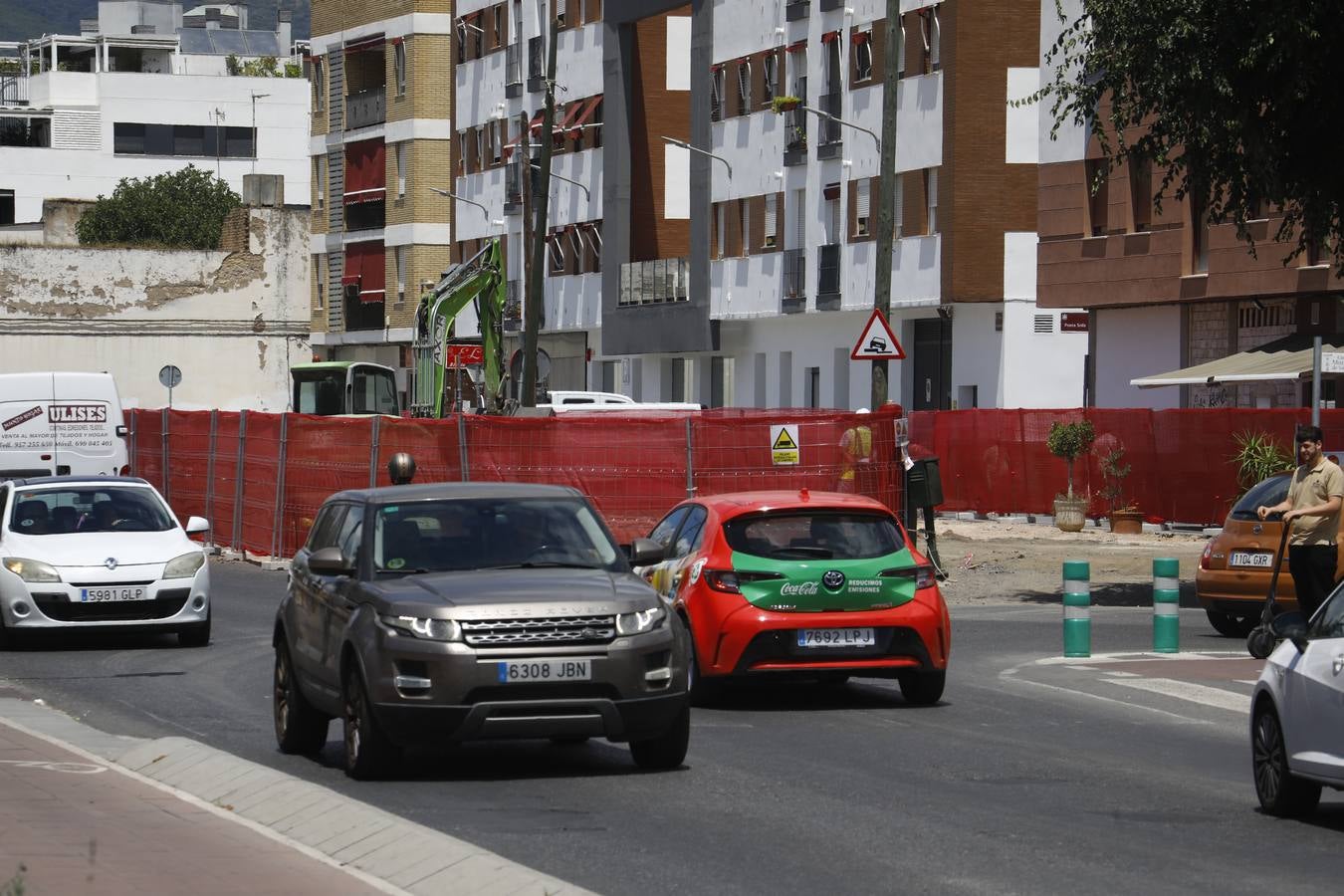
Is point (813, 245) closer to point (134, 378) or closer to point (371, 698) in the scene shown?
point (134, 378)

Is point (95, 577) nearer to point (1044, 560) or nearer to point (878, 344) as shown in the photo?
point (878, 344)

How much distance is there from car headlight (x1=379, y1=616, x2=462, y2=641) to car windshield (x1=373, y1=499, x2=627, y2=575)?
2.57 feet

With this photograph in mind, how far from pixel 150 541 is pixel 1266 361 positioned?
992 inches

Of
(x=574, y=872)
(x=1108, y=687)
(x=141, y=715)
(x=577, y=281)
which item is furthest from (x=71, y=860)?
(x=577, y=281)

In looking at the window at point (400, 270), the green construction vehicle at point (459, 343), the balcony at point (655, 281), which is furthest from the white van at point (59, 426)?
the window at point (400, 270)

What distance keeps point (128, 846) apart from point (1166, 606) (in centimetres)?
1316

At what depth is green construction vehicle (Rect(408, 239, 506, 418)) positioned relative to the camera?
47.8 meters

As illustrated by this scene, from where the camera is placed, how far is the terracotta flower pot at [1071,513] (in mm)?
41719

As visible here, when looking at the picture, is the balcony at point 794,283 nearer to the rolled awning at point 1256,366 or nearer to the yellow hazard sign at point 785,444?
the rolled awning at point 1256,366

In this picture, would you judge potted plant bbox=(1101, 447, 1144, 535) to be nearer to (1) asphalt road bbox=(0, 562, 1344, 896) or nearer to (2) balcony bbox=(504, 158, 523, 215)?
(1) asphalt road bbox=(0, 562, 1344, 896)

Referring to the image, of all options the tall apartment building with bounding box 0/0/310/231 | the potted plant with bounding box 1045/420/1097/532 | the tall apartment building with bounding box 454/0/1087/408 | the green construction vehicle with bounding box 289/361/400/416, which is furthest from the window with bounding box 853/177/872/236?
the tall apartment building with bounding box 0/0/310/231

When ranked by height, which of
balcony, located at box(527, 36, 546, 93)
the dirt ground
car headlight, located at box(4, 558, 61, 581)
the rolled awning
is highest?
balcony, located at box(527, 36, 546, 93)

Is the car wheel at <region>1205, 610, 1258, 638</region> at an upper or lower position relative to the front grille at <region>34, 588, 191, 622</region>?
lower

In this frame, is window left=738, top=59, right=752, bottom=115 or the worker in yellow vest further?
window left=738, top=59, right=752, bottom=115
